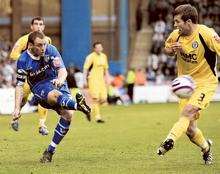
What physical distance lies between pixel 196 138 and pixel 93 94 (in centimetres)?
1293

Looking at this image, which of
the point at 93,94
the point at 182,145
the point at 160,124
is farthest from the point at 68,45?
the point at 182,145

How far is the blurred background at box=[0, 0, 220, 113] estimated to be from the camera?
4031 centimetres

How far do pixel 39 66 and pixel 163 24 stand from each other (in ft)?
96.2

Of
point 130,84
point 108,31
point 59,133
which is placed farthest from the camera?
point 108,31

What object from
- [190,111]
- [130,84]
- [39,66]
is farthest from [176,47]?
[130,84]

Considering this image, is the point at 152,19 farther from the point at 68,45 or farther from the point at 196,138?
the point at 196,138

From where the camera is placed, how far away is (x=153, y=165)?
13.3 metres

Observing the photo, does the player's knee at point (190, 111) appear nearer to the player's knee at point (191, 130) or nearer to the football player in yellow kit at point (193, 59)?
the football player in yellow kit at point (193, 59)

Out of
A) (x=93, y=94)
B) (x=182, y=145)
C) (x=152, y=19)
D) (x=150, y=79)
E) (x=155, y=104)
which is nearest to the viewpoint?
(x=182, y=145)

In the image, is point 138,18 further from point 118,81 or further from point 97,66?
point 97,66

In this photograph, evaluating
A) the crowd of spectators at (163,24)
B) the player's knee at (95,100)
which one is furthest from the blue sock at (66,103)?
the crowd of spectators at (163,24)

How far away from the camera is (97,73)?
2644 cm

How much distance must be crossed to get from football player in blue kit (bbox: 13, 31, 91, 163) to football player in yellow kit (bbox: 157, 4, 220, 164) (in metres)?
1.69

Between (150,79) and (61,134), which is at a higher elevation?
(61,134)
